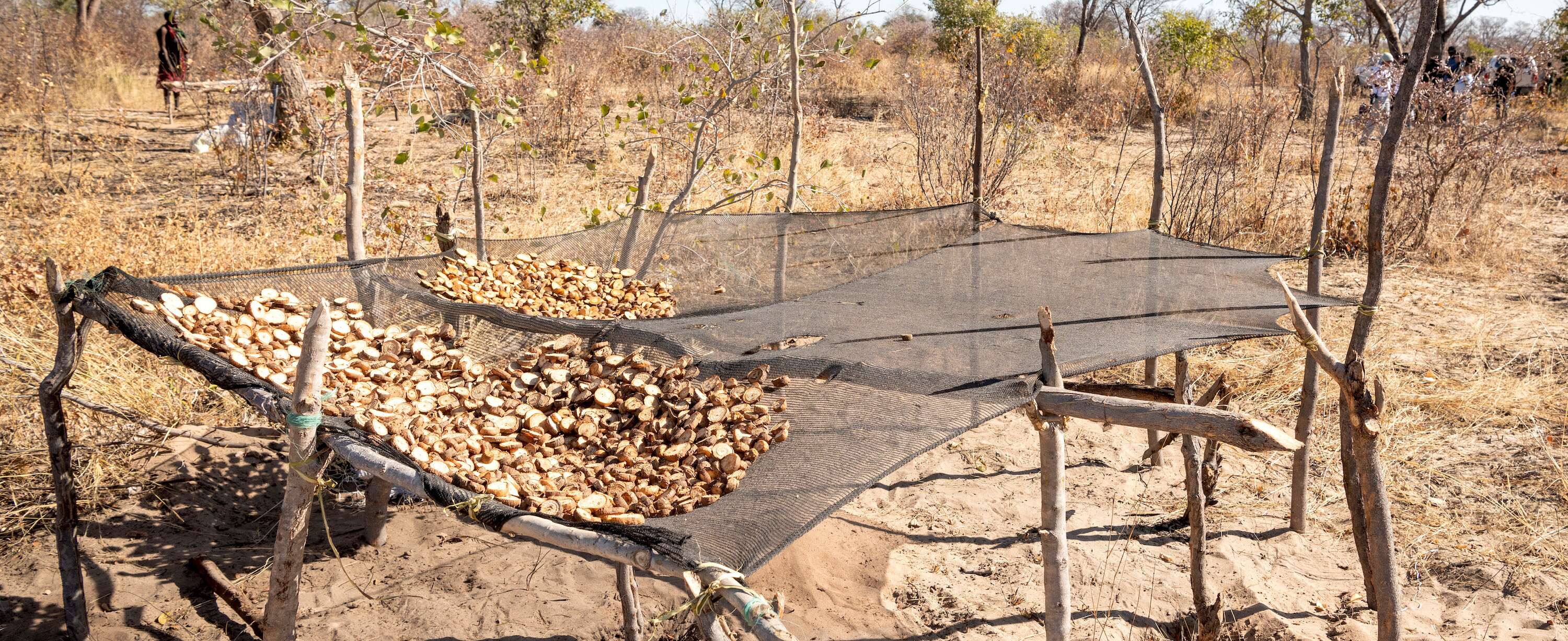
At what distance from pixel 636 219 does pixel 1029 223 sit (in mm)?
3791

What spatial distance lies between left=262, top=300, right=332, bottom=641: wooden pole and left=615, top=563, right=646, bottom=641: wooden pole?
0.79 metres

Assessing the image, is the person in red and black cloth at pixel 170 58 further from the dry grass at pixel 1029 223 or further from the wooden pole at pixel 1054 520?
the wooden pole at pixel 1054 520

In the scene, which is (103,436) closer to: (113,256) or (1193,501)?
(113,256)

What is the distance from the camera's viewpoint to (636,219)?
Result: 3758 millimetres

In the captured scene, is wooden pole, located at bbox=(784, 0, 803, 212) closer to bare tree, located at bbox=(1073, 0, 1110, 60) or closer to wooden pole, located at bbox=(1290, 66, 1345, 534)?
wooden pole, located at bbox=(1290, 66, 1345, 534)

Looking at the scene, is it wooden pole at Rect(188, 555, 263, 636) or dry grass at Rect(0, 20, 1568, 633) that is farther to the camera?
dry grass at Rect(0, 20, 1568, 633)

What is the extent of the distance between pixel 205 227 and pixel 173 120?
15.3 ft

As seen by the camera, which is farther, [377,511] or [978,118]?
[978,118]

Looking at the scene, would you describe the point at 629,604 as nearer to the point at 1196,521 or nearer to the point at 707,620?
the point at 707,620

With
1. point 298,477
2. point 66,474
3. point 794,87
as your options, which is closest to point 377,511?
point 66,474

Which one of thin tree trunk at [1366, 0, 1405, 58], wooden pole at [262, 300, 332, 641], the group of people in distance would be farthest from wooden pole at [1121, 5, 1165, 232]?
wooden pole at [262, 300, 332, 641]

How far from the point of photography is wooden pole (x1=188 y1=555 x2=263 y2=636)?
8.64 feet

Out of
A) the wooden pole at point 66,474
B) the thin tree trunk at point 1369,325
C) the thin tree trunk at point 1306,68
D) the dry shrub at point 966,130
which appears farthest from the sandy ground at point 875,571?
the thin tree trunk at point 1306,68

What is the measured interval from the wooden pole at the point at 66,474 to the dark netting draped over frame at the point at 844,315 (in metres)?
0.26
